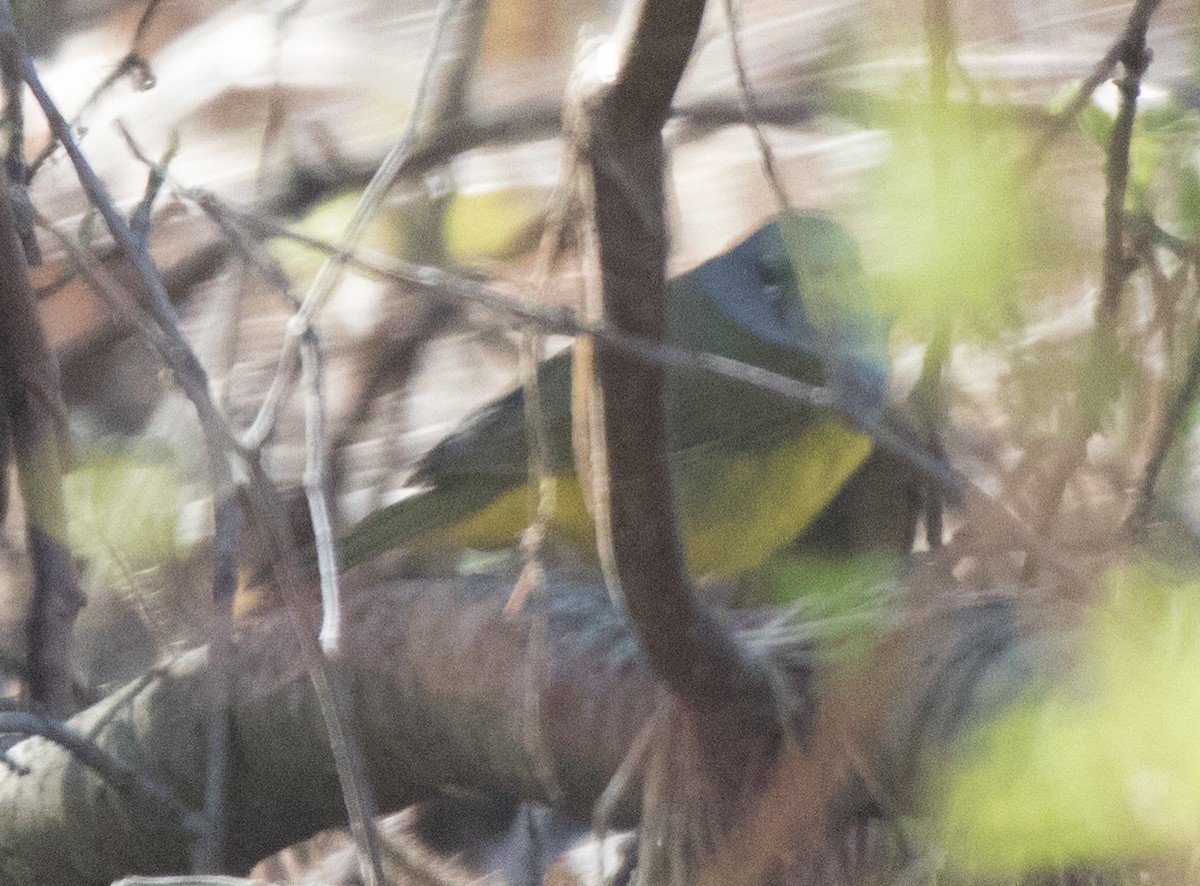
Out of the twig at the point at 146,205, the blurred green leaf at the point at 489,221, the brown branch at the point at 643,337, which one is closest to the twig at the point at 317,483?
the brown branch at the point at 643,337

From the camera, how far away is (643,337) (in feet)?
3.84

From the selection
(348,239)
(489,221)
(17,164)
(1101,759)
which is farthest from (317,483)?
(489,221)

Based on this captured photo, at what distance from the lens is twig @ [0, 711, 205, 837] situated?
6.12ft

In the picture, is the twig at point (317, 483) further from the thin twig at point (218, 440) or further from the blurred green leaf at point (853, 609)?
the blurred green leaf at point (853, 609)

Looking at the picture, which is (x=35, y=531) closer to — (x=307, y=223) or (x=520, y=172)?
(x=307, y=223)

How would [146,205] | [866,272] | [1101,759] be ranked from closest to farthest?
[1101,759], [146,205], [866,272]

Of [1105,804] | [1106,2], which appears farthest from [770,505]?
[1105,804]

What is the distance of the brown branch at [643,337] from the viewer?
3.56 feet

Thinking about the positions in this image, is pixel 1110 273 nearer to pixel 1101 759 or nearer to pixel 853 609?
pixel 853 609

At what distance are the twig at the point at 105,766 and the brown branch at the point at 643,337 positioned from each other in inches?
36.3

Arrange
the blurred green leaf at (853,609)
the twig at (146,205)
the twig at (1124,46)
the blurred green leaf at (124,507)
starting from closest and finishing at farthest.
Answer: the twig at (1124,46)
the blurred green leaf at (853,609)
the twig at (146,205)
the blurred green leaf at (124,507)

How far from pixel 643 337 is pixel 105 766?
Answer: 4.03 feet

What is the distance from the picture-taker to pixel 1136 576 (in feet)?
4.82

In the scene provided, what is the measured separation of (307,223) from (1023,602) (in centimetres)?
186
